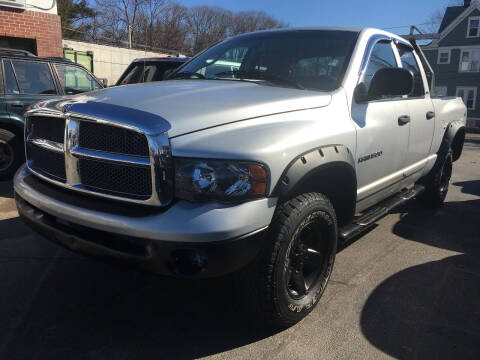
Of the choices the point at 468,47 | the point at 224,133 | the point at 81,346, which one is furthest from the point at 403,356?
the point at 468,47

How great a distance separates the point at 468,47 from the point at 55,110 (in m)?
40.3

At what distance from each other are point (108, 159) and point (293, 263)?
1260mm

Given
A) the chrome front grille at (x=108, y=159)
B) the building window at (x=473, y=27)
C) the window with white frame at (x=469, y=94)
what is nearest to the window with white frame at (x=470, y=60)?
the building window at (x=473, y=27)

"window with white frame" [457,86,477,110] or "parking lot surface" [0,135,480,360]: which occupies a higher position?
"window with white frame" [457,86,477,110]

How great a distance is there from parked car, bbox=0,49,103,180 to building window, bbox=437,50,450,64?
37.5 meters

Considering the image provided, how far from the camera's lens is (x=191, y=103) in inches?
91.7

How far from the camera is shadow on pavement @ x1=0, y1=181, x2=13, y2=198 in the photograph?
547 centimetres

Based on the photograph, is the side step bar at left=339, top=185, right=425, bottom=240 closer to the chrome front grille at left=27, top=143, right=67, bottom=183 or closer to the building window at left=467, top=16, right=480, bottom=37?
the chrome front grille at left=27, top=143, right=67, bottom=183

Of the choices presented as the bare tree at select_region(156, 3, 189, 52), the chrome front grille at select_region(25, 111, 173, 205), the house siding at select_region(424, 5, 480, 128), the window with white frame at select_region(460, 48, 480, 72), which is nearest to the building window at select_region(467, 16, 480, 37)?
the house siding at select_region(424, 5, 480, 128)

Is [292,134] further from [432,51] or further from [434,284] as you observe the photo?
[432,51]

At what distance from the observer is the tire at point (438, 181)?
192 inches

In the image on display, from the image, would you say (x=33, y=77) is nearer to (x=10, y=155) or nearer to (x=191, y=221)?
(x=10, y=155)

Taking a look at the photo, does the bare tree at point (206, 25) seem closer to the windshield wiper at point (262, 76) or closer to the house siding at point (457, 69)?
the house siding at point (457, 69)

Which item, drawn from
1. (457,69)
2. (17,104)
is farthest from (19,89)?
(457,69)
